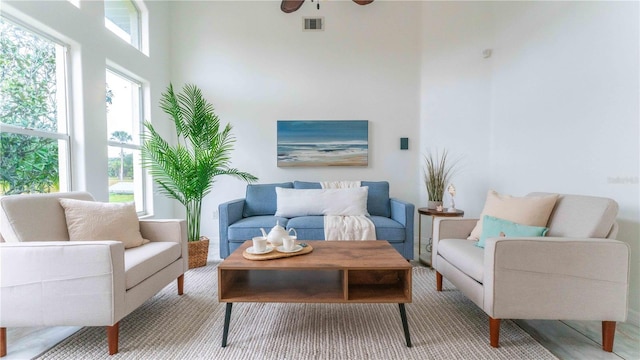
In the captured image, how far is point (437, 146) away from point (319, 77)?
5.87ft

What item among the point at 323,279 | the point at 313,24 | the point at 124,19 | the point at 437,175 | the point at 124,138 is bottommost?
the point at 323,279

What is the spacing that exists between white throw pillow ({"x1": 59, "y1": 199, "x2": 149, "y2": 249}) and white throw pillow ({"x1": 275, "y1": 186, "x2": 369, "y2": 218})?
1.43 m

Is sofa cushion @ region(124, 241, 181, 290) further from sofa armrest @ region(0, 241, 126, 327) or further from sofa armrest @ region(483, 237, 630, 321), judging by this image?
sofa armrest @ region(483, 237, 630, 321)

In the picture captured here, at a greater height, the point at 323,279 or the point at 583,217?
the point at 583,217

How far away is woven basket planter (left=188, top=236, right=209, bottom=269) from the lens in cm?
284

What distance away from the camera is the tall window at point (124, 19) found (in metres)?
2.87

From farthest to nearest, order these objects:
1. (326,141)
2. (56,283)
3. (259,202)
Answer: (326,141) < (259,202) < (56,283)

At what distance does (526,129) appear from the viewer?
2.72 meters

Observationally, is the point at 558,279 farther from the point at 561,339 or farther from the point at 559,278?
the point at 561,339

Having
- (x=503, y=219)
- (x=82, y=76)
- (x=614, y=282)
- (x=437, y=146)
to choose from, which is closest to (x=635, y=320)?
(x=614, y=282)

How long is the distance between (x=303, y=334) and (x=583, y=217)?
1.82 meters

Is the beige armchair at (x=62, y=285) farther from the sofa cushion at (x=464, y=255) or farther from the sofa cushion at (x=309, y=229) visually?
the sofa cushion at (x=464, y=255)

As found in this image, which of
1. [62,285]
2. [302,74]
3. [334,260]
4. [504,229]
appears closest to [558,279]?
[504,229]

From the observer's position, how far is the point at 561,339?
1659 millimetres
